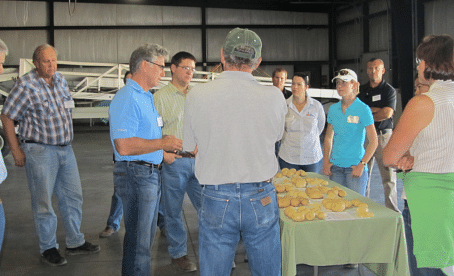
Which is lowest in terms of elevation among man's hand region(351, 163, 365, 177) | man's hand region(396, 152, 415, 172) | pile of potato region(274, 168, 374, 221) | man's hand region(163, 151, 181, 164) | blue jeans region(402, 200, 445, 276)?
blue jeans region(402, 200, 445, 276)

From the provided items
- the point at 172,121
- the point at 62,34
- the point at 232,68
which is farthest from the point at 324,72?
the point at 232,68

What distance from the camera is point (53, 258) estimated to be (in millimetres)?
3760

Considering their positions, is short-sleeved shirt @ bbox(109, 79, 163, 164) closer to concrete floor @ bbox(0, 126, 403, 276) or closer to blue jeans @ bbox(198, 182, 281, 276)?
blue jeans @ bbox(198, 182, 281, 276)

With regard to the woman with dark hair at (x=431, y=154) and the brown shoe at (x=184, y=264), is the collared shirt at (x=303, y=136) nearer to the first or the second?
the brown shoe at (x=184, y=264)

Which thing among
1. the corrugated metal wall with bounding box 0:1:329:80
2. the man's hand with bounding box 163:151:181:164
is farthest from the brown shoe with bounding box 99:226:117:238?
the corrugated metal wall with bounding box 0:1:329:80

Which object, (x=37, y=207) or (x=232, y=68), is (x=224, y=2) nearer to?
(x=37, y=207)

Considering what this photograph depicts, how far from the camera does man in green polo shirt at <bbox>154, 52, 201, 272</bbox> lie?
11.8ft

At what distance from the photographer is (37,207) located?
3.71m

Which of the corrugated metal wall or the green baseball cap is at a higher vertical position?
the corrugated metal wall

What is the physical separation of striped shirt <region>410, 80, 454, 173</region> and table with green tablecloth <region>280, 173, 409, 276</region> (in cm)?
55

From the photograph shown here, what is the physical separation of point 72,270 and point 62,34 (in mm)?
17289

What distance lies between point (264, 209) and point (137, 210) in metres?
0.99

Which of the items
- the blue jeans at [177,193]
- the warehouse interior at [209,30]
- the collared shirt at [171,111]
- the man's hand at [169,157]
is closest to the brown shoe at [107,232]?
the blue jeans at [177,193]

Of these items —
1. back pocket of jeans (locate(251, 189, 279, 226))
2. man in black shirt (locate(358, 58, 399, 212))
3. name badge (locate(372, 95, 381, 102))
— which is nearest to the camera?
back pocket of jeans (locate(251, 189, 279, 226))
